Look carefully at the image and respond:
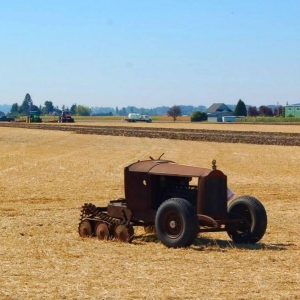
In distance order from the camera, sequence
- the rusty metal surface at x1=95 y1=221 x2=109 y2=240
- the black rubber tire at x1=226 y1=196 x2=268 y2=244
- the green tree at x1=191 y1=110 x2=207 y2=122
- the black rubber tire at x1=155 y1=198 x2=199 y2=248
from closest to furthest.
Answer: the black rubber tire at x1=155 y1=198 x2=199 y2=248
the black rubber tire at x1=226 y1=196 x2=268 y2=244
the rusty metal surface at x1=95 y1=221 x2=109 y2=240
the green tree at x1=191 y1=110 x2=207 y2=122

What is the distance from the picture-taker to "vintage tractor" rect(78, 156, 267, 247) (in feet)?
39.7

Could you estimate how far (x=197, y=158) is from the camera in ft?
112

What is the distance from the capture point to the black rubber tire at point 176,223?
460 inches

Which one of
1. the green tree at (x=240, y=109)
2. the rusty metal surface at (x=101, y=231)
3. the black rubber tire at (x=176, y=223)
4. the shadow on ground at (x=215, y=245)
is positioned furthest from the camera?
the green tree at (x=240, y=109)

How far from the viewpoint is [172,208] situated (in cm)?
1193

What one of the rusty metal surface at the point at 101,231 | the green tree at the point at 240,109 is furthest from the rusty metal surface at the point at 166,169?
the green tree at the point at 240,109

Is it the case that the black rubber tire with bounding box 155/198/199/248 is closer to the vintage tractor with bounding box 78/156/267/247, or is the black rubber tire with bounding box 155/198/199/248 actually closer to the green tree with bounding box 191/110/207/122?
the vintage tractor with bounding box 78/156/267/247

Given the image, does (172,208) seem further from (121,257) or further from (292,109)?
(292,109)

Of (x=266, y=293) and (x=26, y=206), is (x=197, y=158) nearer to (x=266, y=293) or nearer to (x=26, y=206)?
(x=26, y=206)

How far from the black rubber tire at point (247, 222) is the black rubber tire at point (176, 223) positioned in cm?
110

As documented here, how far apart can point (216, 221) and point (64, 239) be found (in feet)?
9.02

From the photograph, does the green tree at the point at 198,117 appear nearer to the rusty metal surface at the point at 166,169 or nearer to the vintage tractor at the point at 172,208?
the rusty metal surface at the point at 166,169

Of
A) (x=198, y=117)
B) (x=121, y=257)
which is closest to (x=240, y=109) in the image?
(x=198, y=117)

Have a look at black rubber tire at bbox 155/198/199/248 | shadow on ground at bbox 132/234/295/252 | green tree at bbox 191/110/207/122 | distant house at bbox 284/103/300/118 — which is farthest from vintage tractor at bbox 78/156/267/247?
distant house at bbox 284/103/300/118
